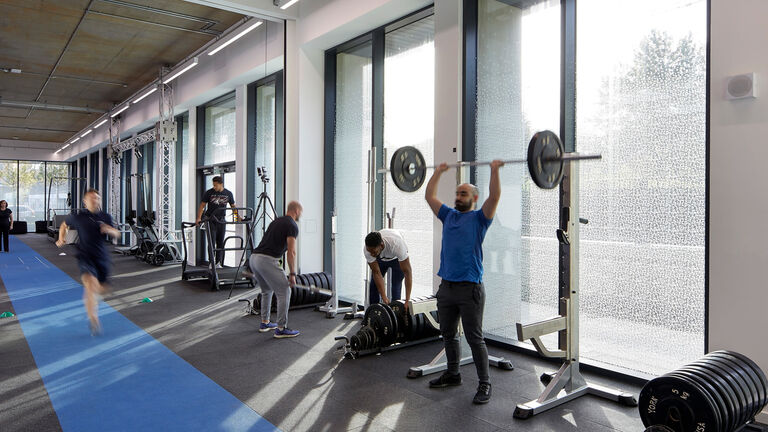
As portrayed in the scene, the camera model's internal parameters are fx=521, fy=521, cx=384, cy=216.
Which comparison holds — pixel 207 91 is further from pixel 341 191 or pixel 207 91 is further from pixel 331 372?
pixel 331 372

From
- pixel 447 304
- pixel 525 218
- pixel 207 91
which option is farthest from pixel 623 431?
pixel 207 91

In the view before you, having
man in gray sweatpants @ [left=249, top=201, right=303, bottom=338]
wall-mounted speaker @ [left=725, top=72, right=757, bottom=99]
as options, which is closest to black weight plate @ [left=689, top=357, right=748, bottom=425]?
wall-mounted speaker @ [left=725, top=72, right=757, bottom=99]

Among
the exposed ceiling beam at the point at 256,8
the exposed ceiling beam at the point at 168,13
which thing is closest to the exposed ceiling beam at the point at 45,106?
the exposed ceiling beam at the point at 168,13

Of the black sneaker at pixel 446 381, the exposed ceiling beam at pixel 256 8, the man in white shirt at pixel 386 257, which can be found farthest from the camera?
the exposed ceiling beam at pixel 256 8

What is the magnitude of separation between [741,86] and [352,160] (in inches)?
176

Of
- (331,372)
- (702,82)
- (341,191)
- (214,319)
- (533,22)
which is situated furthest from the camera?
(341,191)

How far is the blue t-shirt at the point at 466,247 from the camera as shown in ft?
11.0

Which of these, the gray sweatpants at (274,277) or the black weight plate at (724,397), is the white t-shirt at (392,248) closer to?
the gray sweatpants at (274,277)

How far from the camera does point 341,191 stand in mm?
6941

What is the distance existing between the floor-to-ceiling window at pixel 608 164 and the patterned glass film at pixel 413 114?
2.51ft

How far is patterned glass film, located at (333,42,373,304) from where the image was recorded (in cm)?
647

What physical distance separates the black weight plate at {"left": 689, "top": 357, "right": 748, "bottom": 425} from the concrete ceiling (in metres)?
7.09

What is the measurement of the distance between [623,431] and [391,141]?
3.97 meters

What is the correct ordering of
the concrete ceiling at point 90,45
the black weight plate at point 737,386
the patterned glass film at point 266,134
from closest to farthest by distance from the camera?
the black weight plate at point 737,386, the concrete ceiling at point 90,45, the patterned glass film at point 266,134
